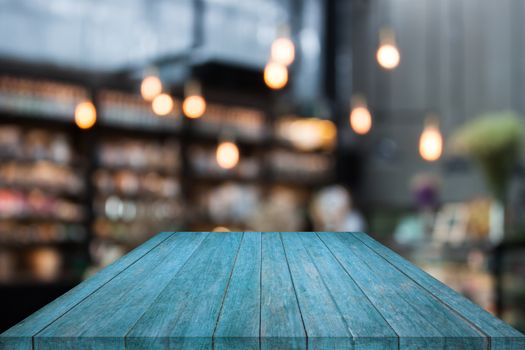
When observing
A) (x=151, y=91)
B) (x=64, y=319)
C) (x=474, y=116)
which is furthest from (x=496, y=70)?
(x=64, y=319)

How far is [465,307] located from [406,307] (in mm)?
97

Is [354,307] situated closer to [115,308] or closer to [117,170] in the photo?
[115,308]

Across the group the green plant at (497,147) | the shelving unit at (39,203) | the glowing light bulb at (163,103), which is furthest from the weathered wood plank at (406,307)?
the shelving unit at (39,203)

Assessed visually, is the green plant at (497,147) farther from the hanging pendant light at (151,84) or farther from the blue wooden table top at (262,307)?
the blue wooden table top at (262,307)

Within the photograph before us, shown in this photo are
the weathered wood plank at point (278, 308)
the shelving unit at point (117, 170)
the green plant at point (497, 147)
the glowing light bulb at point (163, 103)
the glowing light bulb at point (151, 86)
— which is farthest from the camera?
the shelving unit at point (117, 170)

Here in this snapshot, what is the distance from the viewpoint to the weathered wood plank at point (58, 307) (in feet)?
3.07

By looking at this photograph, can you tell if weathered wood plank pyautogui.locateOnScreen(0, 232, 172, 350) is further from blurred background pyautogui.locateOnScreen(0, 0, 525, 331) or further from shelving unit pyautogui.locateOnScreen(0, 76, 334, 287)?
shelving unit pyautogui.locateOnScreen(0, 76, 334, 287)

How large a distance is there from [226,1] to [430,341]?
7.99 metres

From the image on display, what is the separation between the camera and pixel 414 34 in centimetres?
912

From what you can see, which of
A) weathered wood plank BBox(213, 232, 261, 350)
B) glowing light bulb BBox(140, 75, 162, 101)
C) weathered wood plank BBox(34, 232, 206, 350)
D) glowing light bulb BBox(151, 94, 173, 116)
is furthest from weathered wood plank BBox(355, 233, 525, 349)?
glowing light bulb BBox(151, 94, 173, 116)

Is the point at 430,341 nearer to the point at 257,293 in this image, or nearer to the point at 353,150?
the point at 257,293

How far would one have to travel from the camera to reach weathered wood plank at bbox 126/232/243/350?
35.1 inches

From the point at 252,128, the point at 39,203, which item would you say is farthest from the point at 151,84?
the point at 252,128

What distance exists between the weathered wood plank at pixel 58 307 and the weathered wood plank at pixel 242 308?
201 mm
